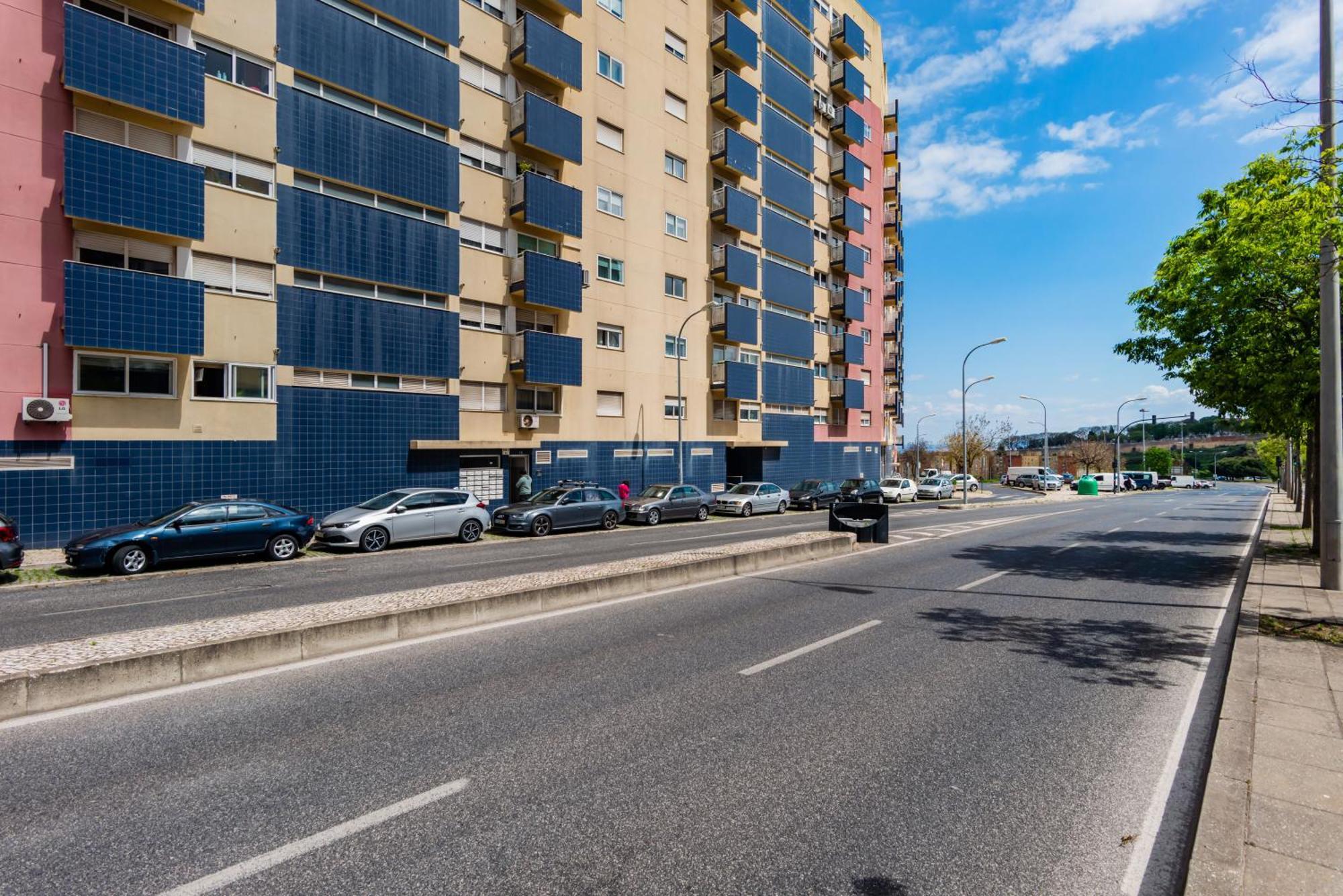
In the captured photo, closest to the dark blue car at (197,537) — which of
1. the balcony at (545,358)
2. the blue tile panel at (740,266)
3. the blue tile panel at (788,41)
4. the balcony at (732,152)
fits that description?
the balcony at (545,358)

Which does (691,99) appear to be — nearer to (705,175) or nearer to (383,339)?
(705,175)

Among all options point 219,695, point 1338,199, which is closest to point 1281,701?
point 1338,199

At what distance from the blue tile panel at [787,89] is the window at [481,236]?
73.0 ft

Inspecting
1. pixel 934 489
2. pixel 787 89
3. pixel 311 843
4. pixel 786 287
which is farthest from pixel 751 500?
pixel 311 843

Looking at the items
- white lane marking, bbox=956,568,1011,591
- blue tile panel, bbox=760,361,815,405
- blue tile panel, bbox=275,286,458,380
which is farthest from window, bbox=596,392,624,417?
white lane marking, bbox=956,568,1011,591

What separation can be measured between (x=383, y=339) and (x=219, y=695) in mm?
18499

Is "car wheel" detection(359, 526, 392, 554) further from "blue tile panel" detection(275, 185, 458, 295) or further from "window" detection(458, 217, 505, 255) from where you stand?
"window" detection(458, 217, 505, 255)

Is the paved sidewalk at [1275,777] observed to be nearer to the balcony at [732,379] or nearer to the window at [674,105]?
the balcony at [732,379]

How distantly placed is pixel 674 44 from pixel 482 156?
47.7ft

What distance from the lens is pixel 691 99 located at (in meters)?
35.2

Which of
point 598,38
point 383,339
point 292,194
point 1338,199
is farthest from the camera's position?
point 598,38

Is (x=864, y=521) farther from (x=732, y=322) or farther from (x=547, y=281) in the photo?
(x=732, y=322)

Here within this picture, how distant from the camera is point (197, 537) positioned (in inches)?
565

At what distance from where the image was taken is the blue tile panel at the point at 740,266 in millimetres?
35531
